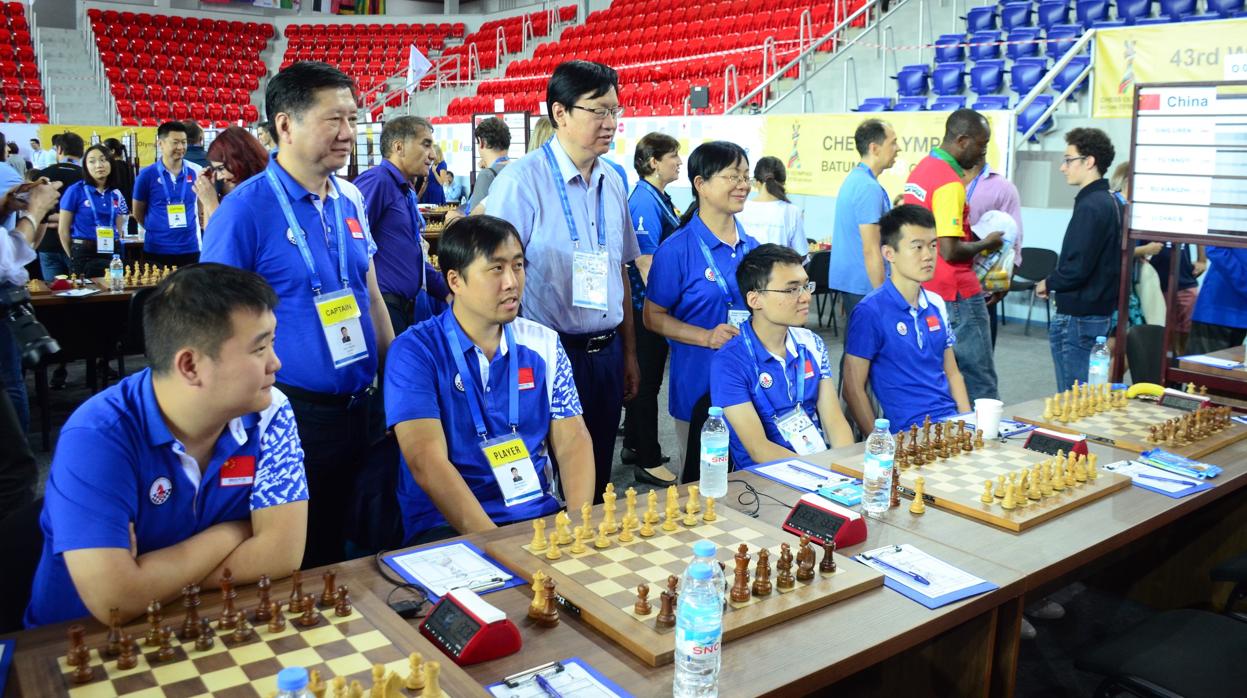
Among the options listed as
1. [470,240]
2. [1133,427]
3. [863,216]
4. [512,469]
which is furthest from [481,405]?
[863,216]

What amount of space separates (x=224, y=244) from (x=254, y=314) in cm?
82

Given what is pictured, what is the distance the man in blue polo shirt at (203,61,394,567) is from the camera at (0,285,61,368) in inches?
37.1

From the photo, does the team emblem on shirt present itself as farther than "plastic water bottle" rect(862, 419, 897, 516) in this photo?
No

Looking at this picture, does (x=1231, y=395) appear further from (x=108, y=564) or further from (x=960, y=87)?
(x=960, y=87)

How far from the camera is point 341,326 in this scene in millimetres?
2523

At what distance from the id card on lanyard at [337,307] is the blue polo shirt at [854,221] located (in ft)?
8.46

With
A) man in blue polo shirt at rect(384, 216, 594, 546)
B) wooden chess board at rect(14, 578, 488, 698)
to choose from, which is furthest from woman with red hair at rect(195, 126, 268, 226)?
wooden chess board at rect(14, 578, 488, 698)

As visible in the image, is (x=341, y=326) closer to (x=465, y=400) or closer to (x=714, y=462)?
(x=465, y=400)

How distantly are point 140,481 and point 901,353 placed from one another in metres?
2.51

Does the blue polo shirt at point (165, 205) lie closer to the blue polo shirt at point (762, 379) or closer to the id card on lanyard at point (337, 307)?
the id card on lanyard at point (337, 307)

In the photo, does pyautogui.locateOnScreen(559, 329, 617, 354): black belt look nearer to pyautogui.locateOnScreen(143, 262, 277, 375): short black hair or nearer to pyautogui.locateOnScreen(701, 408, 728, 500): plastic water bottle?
pyautogui.locateOnScreen(701, 408, 728, 500): plastic water bottle

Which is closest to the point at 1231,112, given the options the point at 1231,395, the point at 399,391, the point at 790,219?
the point at 1231,395

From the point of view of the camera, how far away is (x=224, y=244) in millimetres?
2400

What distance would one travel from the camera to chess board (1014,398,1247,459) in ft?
9.11
